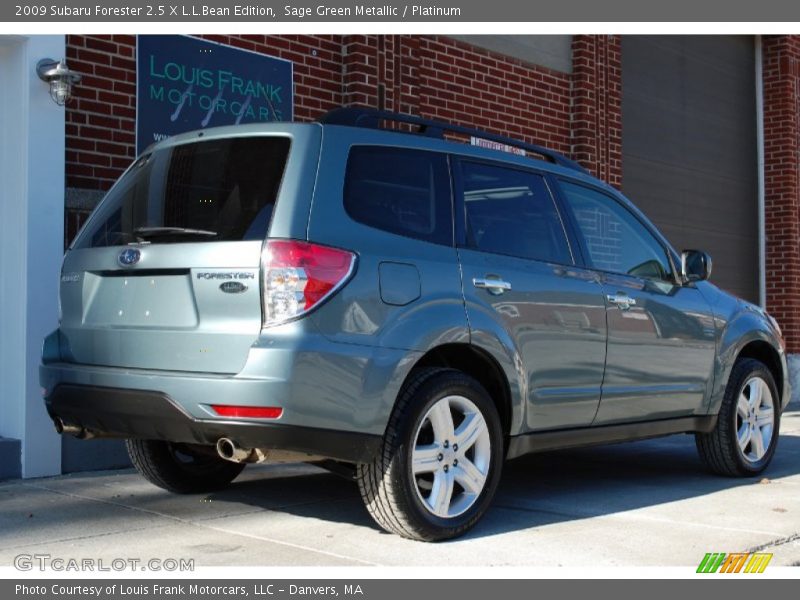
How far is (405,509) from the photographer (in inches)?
183

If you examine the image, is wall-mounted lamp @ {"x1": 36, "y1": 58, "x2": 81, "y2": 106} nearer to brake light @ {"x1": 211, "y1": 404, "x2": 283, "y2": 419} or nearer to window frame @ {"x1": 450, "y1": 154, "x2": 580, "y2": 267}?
window frame @ {"x1": 450, "y1": 154, "x2": 580, "y2": 267}

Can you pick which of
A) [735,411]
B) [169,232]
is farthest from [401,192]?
[735,411]

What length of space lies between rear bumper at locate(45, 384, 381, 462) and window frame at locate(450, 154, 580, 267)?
47.1 inches

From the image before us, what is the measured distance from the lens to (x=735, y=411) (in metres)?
6.91

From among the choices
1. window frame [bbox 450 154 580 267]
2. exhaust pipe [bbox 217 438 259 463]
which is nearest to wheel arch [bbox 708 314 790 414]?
window frame [bbox 450 154 580 267]

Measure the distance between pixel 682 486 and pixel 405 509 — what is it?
8.91 ft

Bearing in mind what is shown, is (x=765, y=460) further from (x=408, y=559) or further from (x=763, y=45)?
(x=763, y=45)

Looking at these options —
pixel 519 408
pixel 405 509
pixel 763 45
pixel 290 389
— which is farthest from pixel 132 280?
pixel 763 45

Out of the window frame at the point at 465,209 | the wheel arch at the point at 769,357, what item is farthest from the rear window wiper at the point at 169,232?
the wheel arch at the point at 769,357

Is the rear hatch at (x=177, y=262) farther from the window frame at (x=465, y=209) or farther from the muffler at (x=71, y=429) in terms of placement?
the window frame at (x=465, y=209)

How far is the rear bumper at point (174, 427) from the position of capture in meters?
4.31

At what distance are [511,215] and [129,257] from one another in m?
1.96
